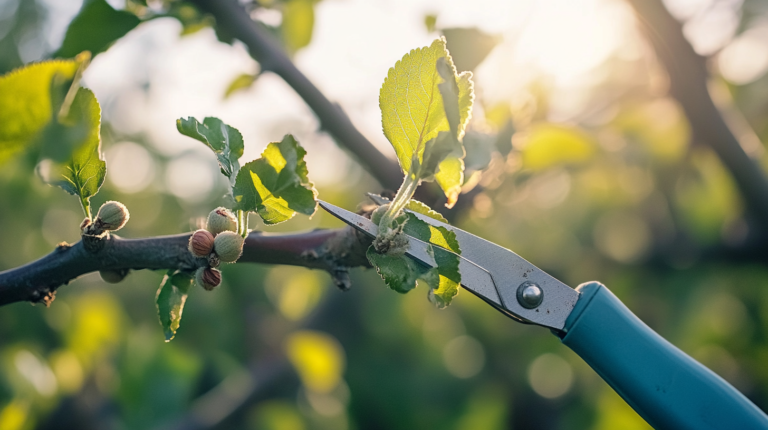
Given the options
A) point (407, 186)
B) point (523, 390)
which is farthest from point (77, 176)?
point (523, 390)

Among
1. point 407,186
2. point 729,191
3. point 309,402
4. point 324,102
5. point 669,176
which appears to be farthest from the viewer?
point 309,402

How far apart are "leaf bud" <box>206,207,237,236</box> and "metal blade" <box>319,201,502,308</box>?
5 centimetres

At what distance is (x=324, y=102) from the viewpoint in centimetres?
52

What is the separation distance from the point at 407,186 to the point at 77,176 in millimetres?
190

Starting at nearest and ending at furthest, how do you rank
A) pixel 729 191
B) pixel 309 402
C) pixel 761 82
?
pixel 729 191 → pixel 309 402 → pixel 761 82

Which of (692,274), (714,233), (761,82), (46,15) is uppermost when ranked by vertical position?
(761,82)

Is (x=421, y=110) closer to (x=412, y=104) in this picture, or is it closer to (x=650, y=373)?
(x=412, y=104)

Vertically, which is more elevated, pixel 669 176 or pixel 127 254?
pixel 669 176

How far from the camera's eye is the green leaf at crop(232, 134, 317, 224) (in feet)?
0.81

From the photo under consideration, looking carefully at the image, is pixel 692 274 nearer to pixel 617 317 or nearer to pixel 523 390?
pixel 523 390

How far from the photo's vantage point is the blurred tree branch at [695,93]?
2.50ft

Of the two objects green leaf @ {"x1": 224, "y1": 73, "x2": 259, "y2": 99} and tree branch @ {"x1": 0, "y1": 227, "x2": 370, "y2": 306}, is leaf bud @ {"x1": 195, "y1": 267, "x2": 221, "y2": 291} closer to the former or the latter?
tree branch @ {"x1": 0, "y1": 227, "x2": 370, "y2": 306}

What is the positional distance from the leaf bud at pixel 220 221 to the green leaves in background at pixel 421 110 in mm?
102

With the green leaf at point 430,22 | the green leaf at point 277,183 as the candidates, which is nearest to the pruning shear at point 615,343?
the green leaf at point 277,183
